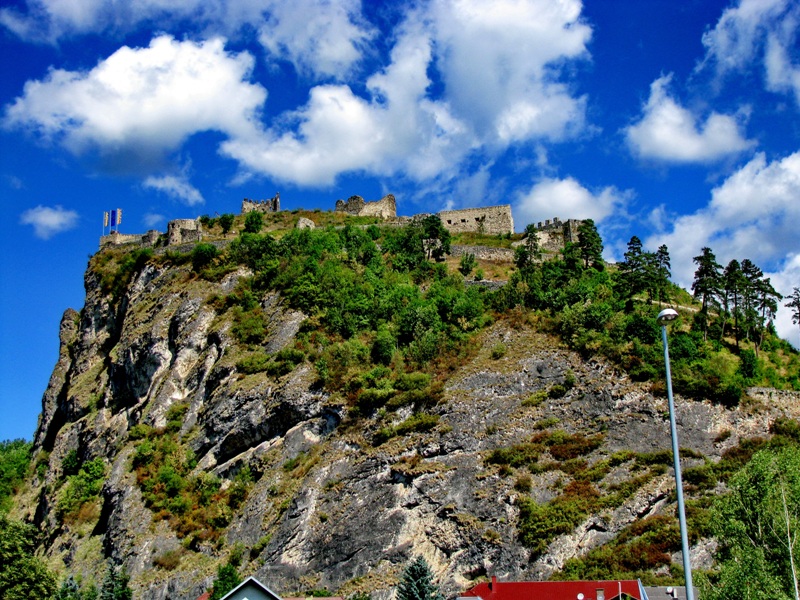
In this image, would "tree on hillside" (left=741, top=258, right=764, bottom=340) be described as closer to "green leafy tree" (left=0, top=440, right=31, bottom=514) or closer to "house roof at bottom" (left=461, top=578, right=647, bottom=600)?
"house roof at bottom" (left=461, top=578, right=647, bottom=600)

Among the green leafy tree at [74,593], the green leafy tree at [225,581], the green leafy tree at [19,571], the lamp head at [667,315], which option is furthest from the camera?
the green leafy tree at [19,571]

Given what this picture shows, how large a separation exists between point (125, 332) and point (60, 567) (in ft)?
69.3

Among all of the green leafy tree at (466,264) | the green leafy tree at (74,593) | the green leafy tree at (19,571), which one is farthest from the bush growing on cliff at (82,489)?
the green leafy tree at (466,264)

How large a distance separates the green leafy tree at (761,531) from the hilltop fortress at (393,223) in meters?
47.1

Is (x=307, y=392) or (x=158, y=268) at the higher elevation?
(x=158, y=268)

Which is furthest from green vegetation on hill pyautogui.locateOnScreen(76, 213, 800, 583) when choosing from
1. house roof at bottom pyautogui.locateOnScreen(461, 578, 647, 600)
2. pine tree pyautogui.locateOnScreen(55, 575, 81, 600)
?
pine tree pyautogui.locateOnScreen(55, 575, 81, 600)

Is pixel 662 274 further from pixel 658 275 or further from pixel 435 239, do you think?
pixel 435 239

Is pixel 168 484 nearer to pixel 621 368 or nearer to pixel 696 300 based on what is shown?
pixel 621 368

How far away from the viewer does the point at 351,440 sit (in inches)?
1993

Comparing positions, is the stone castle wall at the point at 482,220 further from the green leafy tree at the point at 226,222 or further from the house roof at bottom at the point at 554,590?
the house roof at bottom at the point at 554,590

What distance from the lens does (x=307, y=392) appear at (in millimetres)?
53812

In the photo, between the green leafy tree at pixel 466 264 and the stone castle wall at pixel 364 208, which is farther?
the stone castle wall at pixel 364 208

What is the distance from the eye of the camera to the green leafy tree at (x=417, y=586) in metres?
37.2

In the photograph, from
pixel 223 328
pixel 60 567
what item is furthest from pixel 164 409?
pixel 60 567
